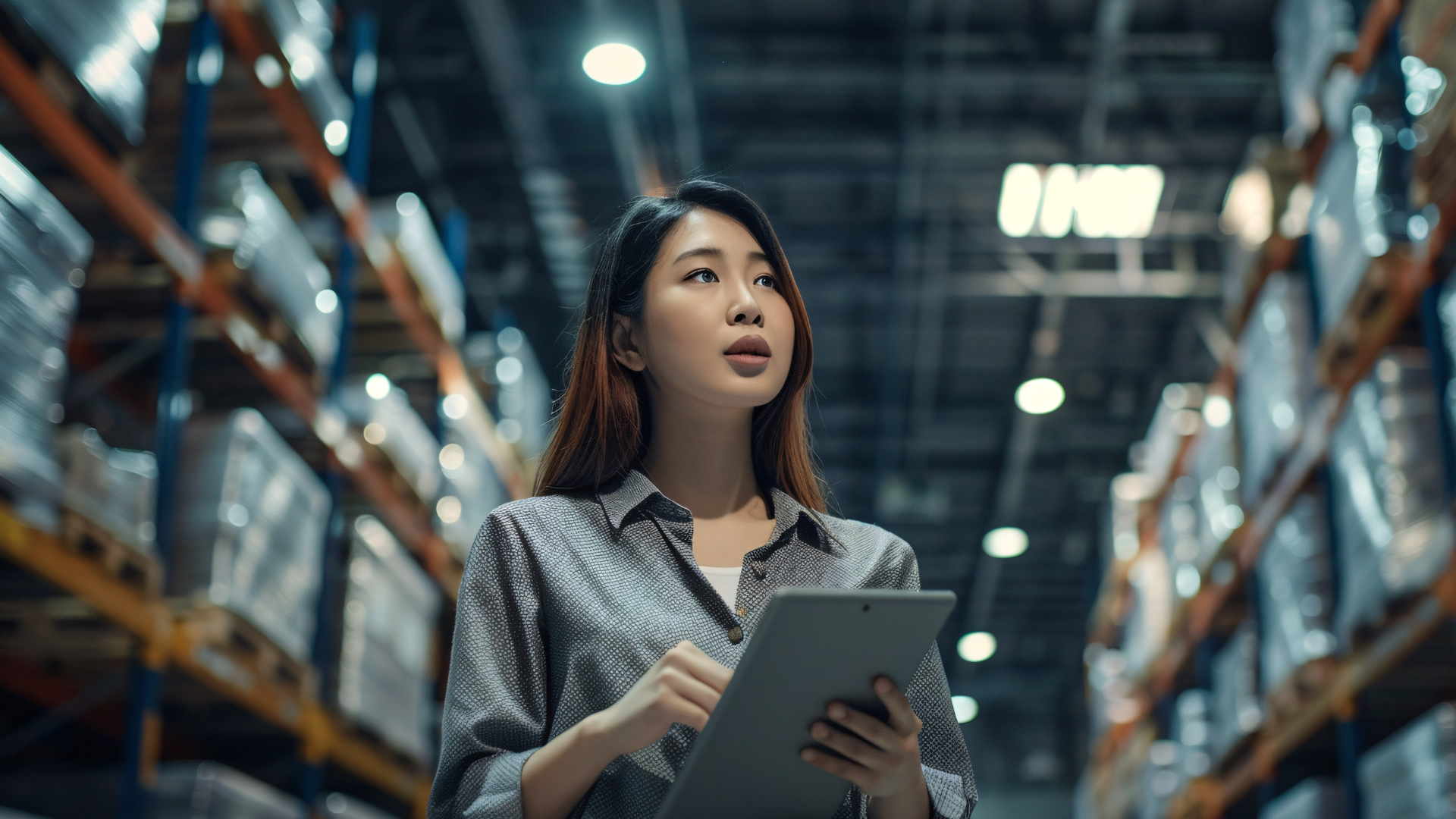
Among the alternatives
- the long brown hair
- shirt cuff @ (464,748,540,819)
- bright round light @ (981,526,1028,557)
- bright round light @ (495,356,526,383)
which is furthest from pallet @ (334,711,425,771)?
bright round light @ (981,526,1028,557)

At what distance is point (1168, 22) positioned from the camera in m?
10.2

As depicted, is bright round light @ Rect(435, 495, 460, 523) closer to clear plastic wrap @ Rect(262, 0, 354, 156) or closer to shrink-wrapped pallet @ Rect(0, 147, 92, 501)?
clear plastic wrap @ Rect(262, 0, 354, 156)

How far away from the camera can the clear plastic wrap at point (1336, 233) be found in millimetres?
6070

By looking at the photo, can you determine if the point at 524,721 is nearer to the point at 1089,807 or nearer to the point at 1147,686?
the point at 1147,686

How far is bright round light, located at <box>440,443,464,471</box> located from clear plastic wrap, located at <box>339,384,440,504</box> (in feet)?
0.46

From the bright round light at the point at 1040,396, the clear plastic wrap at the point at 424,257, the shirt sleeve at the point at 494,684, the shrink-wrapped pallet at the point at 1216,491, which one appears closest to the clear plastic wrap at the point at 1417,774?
the shrink-wrapped pallet at the point at 1216,491

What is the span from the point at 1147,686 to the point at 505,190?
7001 mm

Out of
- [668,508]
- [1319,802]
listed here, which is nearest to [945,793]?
[668,508]

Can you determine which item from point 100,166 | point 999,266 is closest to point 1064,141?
point 999,266

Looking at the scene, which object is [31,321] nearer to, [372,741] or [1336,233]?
[372,741]

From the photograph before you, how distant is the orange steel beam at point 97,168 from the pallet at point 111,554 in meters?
1.16

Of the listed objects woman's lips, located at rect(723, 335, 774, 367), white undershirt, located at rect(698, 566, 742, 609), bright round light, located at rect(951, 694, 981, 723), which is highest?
bright round light, located at rect(951, 694, 981, 723)

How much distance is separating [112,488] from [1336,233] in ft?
18.3

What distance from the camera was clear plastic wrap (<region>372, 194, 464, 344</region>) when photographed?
26.5ft
